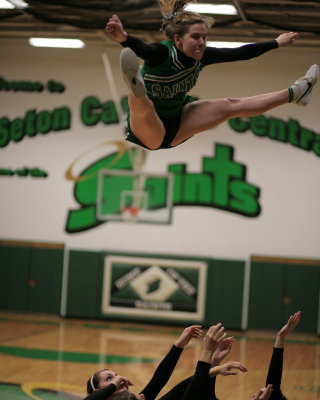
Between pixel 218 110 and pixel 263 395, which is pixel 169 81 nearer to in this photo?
pixel 218 110

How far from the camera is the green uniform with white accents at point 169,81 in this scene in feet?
11.8

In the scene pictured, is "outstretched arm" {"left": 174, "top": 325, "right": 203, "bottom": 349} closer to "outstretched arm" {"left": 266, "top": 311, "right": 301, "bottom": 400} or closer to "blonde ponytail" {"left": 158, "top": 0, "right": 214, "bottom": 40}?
"outstretched arm" {"left": 266, "top": 311, "right": 301, "bottom": 400}

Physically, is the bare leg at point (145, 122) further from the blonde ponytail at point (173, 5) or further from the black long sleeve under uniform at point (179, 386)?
the black long sleeve under uniform at point (179, 386)

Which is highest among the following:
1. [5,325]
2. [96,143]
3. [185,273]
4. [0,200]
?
[96,143]

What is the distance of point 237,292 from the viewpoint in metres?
11.2

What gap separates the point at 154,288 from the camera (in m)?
11.5

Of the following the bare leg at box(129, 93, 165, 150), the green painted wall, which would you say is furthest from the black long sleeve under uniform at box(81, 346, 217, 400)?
the green painted wall

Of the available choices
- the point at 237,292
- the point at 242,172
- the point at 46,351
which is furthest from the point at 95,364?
the point at 242,172

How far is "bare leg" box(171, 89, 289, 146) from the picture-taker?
3996 mm

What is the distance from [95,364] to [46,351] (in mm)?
943

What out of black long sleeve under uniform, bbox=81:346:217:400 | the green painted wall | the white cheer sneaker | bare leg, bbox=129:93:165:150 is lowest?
the green painted wall

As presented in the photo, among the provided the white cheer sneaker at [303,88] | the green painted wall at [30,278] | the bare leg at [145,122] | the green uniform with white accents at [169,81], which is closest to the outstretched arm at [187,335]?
the bare leg at [145,122]

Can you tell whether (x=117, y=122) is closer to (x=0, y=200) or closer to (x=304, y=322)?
(x=0, y=200)

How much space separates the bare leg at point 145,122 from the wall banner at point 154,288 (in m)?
7.60
